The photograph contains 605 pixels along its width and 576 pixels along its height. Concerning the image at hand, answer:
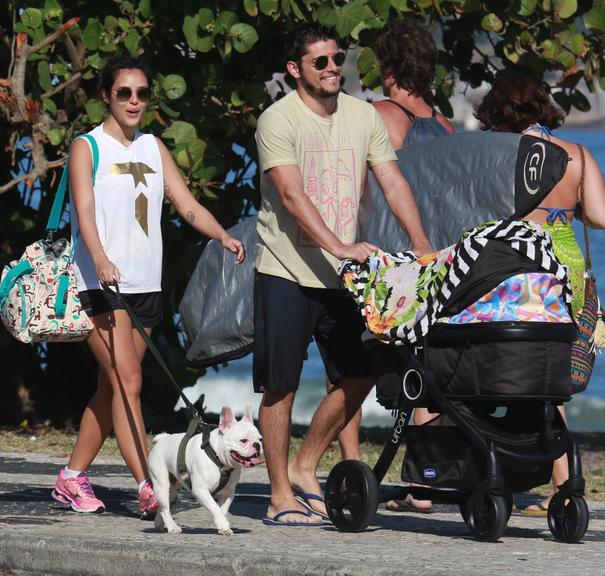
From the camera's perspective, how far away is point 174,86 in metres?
9.18

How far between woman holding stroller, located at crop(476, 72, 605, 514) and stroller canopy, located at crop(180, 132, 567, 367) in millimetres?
368

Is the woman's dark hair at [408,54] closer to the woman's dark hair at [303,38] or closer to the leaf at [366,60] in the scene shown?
the woman's dark hair at [303,38]

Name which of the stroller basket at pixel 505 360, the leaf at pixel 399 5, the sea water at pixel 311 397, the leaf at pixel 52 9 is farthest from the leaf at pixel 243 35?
the sea water at pixel 311 397

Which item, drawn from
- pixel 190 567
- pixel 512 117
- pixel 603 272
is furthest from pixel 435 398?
pixel 603 272

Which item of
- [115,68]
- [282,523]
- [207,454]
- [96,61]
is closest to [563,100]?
[96,61]

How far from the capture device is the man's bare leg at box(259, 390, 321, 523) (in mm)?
6234

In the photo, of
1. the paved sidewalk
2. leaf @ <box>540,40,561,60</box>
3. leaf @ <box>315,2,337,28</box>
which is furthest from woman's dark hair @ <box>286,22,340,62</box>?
leaf @ <box>540,40,561,60</box>

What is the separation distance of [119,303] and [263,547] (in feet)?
4.68

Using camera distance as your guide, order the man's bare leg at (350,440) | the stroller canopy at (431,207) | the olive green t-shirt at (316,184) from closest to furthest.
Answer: the stroller canopy at (431,207)
the olive green t-shirt at (316,184)
the man's bare leg at (350,440)

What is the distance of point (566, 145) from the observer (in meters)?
6.56

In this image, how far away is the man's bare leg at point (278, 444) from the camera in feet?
20.5

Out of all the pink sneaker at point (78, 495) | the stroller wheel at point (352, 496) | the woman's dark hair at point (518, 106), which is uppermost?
the woman's dark hair at point (518, 106)

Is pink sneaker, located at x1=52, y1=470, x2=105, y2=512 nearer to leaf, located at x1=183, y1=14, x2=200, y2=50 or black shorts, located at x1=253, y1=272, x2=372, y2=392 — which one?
black shorts, located at x1=253, y1=272, x2=372, y2=392

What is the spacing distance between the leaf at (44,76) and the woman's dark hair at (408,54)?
122 inches
